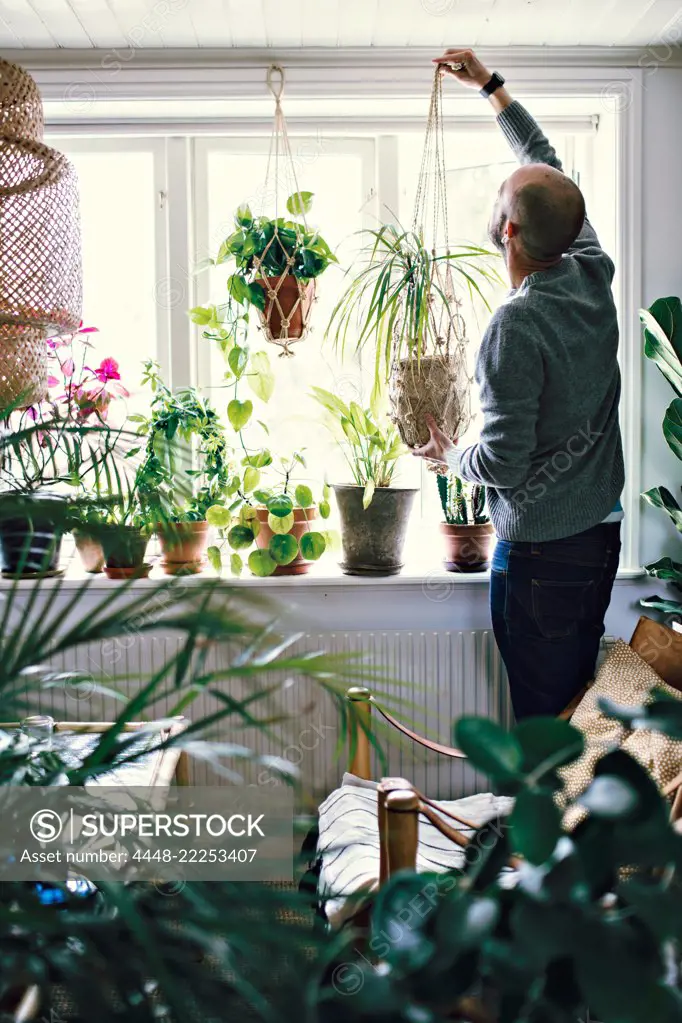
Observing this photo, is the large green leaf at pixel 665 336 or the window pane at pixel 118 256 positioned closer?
the large green leaf at pixel 665 336

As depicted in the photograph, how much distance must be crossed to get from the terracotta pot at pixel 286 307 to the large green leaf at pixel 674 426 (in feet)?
3.47

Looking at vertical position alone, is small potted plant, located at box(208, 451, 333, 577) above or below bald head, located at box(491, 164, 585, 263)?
below

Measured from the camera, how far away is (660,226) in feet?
8.81

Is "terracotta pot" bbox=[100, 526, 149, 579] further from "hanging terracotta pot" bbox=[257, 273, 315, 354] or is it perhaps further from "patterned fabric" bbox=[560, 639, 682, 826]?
"hanging terracotta pot" bbox=[257, 273, 315, 354]

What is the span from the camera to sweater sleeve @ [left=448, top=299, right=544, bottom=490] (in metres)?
1.97

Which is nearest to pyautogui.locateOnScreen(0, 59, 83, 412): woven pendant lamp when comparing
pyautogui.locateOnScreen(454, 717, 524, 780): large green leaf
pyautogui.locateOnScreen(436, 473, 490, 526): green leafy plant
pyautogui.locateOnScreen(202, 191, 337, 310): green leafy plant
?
pyautogui.locateOnScreen(202, 191, 337, 310): green leafy plant

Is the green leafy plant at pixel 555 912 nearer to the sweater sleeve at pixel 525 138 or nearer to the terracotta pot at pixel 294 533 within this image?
the sweater sleeve at pixel 525 138

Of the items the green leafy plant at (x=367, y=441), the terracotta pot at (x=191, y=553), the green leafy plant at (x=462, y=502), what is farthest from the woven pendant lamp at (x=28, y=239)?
the green leafy plant at (x=462, y=502)

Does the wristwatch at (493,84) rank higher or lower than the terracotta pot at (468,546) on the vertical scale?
higher

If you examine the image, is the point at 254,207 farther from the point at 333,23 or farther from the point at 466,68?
the point at 466,68

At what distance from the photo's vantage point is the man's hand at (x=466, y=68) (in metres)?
Result: 2.30

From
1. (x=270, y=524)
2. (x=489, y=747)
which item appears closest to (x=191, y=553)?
(x=270, y=524)

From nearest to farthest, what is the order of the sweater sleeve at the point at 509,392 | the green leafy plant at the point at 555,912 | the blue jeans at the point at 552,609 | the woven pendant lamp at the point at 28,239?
the green leafy plant at the point at 555,912
the woven pendant lamp at the point at 28,239
the sweater sleeve at the point at 509,392
the blue jeans at the point at 552,609

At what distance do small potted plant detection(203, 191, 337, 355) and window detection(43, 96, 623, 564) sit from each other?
0.40 m
